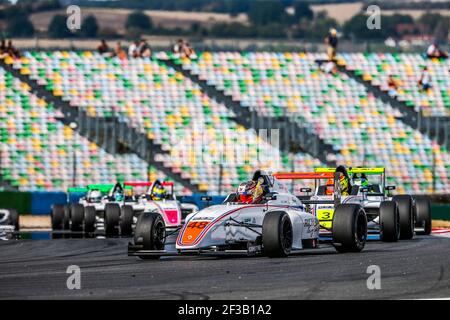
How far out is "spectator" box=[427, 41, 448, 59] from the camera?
50.6m

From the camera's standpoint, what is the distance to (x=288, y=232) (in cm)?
1802

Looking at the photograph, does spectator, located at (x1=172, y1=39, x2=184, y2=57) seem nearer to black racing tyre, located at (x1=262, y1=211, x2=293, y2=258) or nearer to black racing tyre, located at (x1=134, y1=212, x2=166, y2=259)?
black racing tyre, located at (x1=134, y1=212, x2=166, y2=259)

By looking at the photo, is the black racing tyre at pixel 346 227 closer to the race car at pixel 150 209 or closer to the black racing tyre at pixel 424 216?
the black racing tyre at pixel 424 216

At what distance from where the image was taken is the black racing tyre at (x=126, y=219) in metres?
27.7

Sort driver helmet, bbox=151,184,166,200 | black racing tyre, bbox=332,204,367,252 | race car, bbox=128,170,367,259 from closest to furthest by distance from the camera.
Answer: race car, bbox=128,170,367,259 < black racing tyre, bbox=332,204,367,252 < driver helmet, bbox=151,184,166,200

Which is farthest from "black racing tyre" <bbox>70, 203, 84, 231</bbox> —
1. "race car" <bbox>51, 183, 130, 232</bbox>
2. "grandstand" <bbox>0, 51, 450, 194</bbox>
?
"grandstand" <bbox>0, 51, 450, 194</bbox>

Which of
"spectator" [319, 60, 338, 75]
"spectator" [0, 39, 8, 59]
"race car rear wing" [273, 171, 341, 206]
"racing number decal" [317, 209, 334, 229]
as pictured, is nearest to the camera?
"race car rear wing" [273, 171, 341, 206]

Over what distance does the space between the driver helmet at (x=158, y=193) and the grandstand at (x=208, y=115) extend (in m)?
9.62

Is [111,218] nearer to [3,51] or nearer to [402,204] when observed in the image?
[402,204]

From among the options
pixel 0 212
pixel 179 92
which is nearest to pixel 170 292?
pixel 0 212

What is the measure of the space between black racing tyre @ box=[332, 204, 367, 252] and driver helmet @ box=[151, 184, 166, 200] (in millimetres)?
10738

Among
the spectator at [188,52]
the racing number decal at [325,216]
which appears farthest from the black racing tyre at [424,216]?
the spectator at [188,52]

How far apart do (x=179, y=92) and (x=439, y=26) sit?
49.4 meters

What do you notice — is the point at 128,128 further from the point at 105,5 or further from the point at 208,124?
the point at 105,5
